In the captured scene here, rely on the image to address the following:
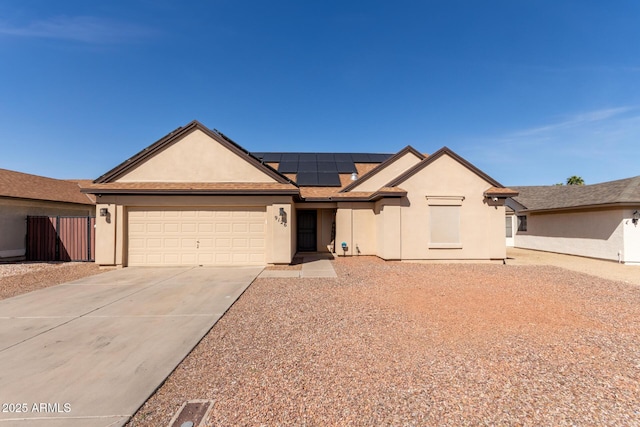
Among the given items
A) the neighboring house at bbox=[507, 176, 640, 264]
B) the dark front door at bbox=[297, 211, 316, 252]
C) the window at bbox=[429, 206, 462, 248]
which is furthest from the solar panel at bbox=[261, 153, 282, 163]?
the neighboring house at bbox=[507, 176, 640, 264]

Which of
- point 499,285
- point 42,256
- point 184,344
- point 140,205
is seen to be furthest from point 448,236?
point 42,256

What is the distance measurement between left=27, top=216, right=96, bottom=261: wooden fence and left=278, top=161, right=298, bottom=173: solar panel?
10.9 metres

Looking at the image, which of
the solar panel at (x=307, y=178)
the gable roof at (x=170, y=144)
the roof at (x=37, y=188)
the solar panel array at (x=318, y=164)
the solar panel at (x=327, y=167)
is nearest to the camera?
the gable roof at (x=170, y=144)

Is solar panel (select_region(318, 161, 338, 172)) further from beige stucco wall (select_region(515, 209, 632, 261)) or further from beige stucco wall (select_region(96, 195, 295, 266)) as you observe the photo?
beige stucco wall (select_region(515, 209, 632, 261))

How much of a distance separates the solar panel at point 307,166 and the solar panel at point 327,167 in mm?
300

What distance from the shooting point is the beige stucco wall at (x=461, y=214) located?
532 inches

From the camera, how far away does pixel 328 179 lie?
18.0 metres

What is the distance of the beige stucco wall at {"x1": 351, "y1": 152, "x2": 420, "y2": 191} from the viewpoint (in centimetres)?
1636

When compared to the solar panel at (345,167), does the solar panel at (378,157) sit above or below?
above

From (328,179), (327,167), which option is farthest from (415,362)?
(327,167)

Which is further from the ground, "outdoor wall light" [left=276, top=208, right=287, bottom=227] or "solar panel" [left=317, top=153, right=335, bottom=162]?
"solar panel" [left=317, top=153, right=335, bottom=162]

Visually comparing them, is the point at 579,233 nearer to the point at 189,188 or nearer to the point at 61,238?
the point at 189,188

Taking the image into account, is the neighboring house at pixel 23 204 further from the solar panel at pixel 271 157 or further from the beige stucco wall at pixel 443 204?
the beige stucco wall at pixel 443 204

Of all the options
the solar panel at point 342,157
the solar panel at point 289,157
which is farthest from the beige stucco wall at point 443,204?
the solar panel at point 289,157
